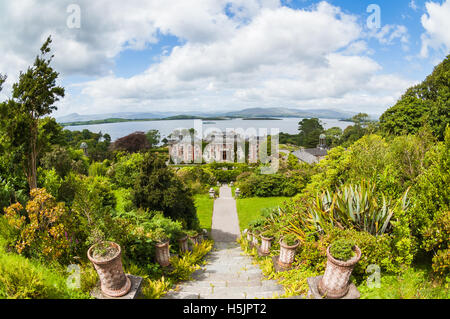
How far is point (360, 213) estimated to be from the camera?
5402 mm

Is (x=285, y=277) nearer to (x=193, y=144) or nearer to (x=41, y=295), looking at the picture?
(x=41, y=295)

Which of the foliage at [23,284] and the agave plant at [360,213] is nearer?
the foliage at [23,284]

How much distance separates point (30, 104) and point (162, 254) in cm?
513

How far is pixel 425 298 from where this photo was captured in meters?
3.43

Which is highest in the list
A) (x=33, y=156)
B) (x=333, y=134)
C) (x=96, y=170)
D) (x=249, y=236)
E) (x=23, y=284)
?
(x=333, y=134)

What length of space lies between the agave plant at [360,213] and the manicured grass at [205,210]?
6.59 meters

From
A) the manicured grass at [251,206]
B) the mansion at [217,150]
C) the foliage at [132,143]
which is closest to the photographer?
the manicured grass at [251,206]

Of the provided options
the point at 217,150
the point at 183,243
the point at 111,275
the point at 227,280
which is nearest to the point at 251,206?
the point at 183,243

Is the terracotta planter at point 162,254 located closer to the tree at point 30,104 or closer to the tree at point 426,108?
the tree at point 30,104

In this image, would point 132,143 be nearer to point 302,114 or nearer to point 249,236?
point 249,236

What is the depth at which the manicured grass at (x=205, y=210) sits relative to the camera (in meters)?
12.1

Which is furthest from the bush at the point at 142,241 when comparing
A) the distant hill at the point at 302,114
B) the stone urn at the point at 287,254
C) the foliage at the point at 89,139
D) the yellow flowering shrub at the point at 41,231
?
the distant hill at the point at 302,114
